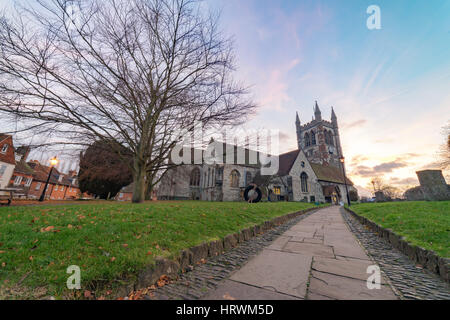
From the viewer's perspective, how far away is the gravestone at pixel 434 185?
11.6 m

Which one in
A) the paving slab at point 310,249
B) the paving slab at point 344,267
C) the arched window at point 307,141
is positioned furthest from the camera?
the arched window at point 307,141

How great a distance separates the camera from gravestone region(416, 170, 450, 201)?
1162 centimetres

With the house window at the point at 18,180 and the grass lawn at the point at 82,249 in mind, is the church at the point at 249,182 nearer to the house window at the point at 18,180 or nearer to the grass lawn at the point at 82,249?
the grass lawn at the point at 82,249

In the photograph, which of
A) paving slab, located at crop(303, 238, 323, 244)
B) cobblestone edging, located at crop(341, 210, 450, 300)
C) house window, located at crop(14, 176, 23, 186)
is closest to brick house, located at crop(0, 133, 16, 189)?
house window, located at crop(14, 176, 23, 186)

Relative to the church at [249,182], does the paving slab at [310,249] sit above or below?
below

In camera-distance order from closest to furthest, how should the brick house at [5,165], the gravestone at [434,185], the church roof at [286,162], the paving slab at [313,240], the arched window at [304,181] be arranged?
the paving slab at [313,240] < the gravestone at [434,185] < the brick house at [5,165] < the church roof at [286,162] < the arched window at [304,181]

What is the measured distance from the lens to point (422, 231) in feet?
14.1

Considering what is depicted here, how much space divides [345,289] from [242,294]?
58.4 inches

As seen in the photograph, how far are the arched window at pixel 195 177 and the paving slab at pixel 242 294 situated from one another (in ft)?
105

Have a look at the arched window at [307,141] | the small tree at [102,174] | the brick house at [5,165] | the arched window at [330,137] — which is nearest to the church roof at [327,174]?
the arched window at [330,137]

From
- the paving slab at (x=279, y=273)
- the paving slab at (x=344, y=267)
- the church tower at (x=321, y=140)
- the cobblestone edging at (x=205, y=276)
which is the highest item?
the church tower at (x=321, y=140)

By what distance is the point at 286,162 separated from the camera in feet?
106

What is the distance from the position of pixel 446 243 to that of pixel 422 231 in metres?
0.96

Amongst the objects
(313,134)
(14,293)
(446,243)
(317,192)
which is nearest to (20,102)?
(14,293)
